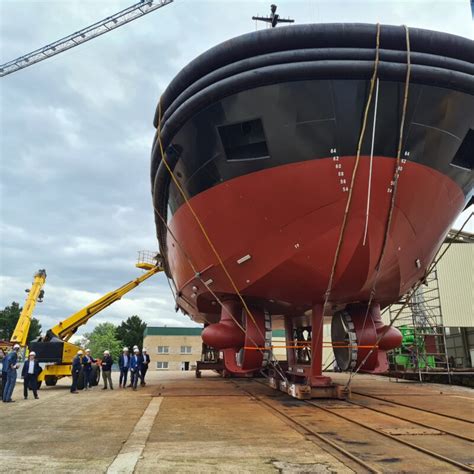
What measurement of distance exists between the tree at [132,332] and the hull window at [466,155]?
55.4 m

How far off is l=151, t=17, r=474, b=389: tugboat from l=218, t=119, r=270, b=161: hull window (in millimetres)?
19

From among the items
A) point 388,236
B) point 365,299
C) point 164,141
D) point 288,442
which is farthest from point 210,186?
point 288,442

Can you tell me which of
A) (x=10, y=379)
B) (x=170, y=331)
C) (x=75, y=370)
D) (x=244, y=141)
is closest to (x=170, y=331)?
(x=170, y=331)

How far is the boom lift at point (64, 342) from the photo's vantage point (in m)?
12.2

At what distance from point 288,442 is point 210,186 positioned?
4.28 m

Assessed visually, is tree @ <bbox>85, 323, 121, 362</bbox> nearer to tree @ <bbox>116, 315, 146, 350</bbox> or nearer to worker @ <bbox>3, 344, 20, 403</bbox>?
tree @ <bbox>116, 315, 146, 350</bbox>

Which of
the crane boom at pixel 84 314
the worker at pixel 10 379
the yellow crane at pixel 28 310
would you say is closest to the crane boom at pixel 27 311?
the yellow crane at pixel 28 310

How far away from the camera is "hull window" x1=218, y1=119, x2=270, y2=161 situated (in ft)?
21.9

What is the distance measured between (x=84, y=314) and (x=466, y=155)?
44.5 ft

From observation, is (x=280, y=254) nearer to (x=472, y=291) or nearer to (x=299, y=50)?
(x=299, y=50)

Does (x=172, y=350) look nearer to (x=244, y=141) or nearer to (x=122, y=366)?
(x=122, y=366)

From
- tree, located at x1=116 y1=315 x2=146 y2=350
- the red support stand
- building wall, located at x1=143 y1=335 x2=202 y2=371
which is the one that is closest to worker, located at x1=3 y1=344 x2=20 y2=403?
the red support stand

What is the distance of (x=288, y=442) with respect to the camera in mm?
4363

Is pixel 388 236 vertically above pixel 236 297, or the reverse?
pixel 388 236
